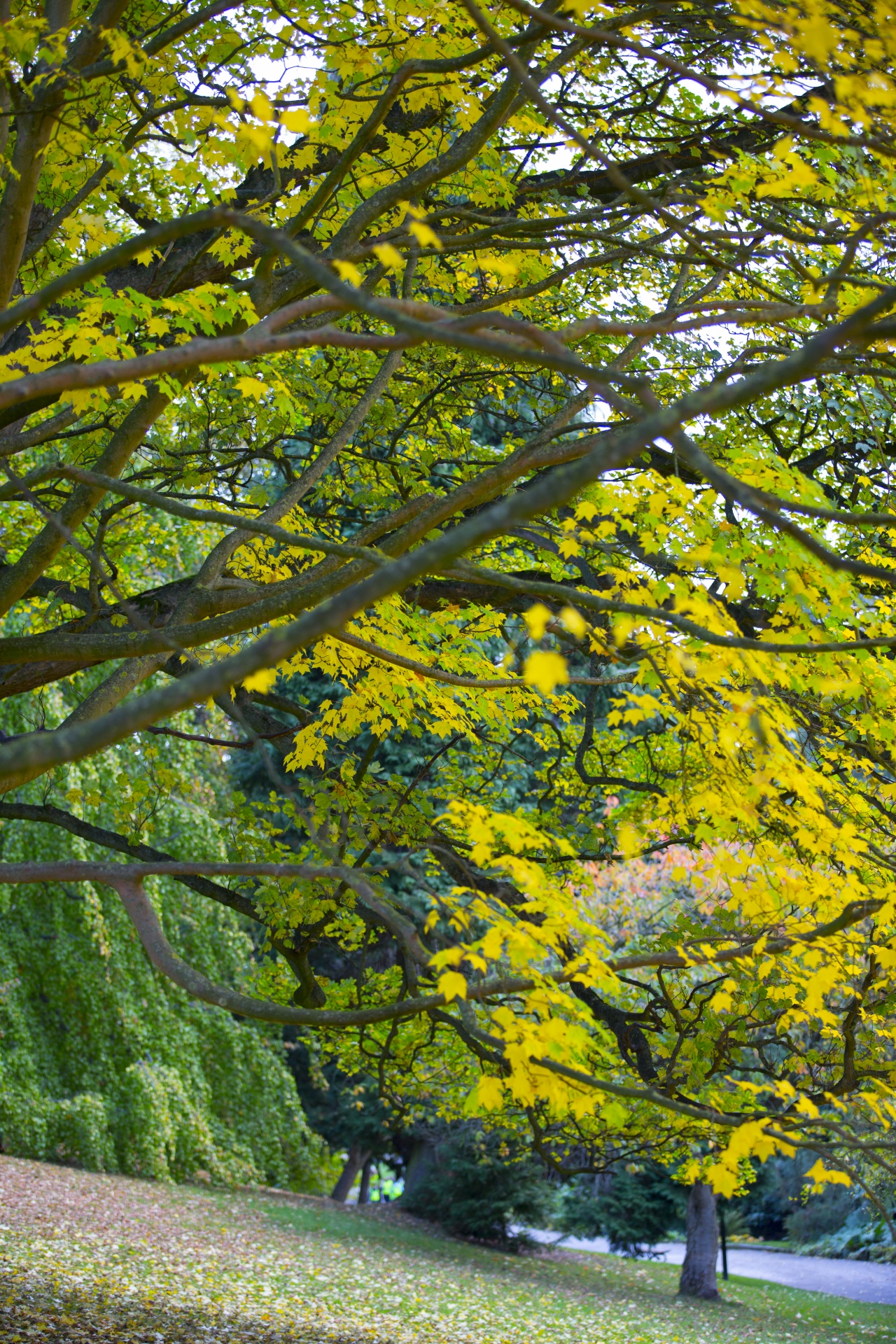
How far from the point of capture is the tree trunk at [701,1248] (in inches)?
625

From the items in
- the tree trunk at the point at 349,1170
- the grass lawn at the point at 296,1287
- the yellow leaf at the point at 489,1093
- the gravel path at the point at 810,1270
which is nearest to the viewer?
the yellow leaf at the point at 489,1093

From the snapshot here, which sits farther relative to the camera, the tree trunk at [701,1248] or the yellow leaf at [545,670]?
the tree trunk at [701,1248]

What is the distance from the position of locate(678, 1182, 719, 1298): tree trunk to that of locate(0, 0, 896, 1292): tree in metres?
11.0

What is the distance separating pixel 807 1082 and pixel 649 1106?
78cm

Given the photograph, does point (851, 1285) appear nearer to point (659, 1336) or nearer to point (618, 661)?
point (659, 1336)

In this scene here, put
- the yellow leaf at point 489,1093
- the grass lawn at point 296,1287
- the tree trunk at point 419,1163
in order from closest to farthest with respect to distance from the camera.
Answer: the yellow leaf at point 489,1093, the grass lawn at point 296,1287, the tree trunk at point 419,1163

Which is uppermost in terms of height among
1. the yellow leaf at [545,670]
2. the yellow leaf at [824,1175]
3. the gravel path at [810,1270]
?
the yellow leaf at [545,670]

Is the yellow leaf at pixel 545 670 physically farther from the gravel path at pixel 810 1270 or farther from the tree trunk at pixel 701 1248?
the gravel path at pixel 810 1270

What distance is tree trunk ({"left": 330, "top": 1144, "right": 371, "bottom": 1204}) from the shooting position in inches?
770

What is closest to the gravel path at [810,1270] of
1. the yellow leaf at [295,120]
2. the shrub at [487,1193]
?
the shrub at [487,1193]

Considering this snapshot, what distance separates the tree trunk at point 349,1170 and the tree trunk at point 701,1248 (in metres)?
6.00

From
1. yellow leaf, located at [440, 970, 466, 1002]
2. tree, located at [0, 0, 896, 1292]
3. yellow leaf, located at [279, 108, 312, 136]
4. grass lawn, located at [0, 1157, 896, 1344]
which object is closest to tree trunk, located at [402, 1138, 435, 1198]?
grass lawn, located at [0, 1157, 896, 1344]

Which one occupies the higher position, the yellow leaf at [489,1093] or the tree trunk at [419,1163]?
the yellow leaf at [489,1093]

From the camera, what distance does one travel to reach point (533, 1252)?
58.0 ft
